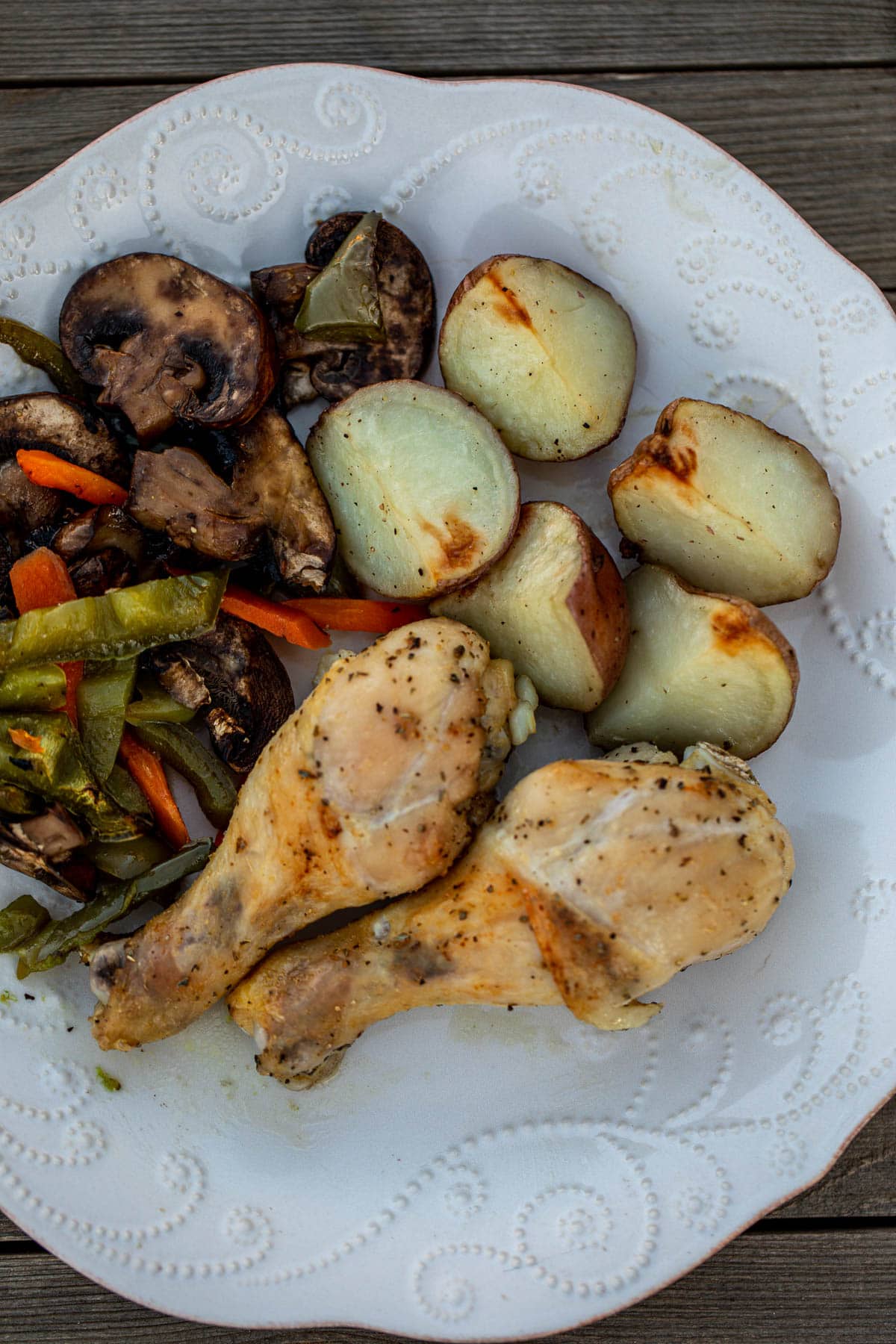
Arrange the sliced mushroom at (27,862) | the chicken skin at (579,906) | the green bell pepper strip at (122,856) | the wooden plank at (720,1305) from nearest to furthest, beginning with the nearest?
the chicken skin at (579,906) < the sliced mushroom at (27,862) < the green bell pepper strip at (122,856) < the wooden plank at (720,1305)

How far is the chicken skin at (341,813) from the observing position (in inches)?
74.9

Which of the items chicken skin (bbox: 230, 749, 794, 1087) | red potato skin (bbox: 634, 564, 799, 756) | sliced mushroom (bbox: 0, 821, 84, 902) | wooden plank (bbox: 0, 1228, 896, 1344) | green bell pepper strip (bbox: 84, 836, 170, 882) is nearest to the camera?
chicken skin (bbox: 230, 749, 794, 1087)

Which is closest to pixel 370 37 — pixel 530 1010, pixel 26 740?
pixel 26 740

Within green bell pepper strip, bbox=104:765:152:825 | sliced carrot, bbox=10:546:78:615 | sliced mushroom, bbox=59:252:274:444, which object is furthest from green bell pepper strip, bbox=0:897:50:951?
sliced mushroom, bbox=59:252:274:444

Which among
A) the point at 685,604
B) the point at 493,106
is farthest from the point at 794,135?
the point at 685,604

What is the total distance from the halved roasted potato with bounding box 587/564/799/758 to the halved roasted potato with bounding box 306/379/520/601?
39 cm

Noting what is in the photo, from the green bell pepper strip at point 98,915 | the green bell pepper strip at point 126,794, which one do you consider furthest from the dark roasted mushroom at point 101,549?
the green bell pepper strip at point 98,915

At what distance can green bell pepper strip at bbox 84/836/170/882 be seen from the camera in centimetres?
222

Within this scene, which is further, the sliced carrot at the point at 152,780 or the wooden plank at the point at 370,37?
the wooden plank at the point at 370,37

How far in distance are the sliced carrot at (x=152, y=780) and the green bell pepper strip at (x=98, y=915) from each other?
5 cm

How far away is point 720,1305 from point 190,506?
7.98 feet

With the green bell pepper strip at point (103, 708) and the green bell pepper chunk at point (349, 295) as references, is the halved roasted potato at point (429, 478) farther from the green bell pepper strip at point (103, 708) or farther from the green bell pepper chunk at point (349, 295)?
the green bell pepper strip at point (103, 708)

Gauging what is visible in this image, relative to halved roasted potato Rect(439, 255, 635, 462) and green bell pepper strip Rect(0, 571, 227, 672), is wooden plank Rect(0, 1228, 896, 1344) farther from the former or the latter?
halved roasted potato Rect(439, 255, 635, 462)

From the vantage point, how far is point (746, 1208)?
223 cm
